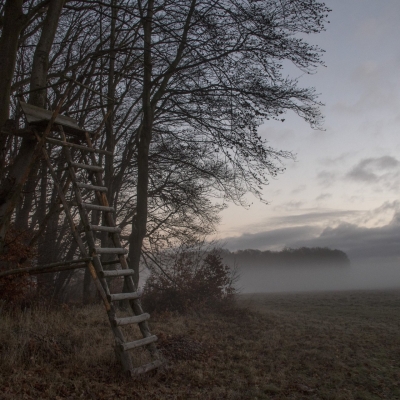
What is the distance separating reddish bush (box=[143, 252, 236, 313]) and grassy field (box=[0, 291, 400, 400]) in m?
2.59

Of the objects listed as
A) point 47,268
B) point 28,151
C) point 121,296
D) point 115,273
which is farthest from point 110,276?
point 28,151

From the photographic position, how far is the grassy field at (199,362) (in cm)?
534

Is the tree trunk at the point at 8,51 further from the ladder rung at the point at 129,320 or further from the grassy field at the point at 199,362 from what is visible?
the ladder rung at the point at 129,320

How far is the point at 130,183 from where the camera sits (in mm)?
18062

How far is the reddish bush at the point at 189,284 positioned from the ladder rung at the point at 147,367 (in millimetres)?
6813

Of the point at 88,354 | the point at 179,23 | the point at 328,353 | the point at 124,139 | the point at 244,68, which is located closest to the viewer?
the point at 88,354

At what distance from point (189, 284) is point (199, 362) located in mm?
7613

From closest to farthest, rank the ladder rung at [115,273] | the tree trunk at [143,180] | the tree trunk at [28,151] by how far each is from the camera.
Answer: the ladder rung at [115,273]
the tree trunk at [28,151]
the tree trunk at [143,180]

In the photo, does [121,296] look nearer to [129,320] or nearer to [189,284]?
[129,320]

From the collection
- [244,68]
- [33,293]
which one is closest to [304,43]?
[244,68]

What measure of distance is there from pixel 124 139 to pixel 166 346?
11175 millimetres

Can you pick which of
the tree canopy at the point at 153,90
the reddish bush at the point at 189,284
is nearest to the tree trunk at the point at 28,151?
the tree canopy at the point at 153,90

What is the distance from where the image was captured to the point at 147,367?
6.02 m

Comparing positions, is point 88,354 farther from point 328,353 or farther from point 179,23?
point 179,23
